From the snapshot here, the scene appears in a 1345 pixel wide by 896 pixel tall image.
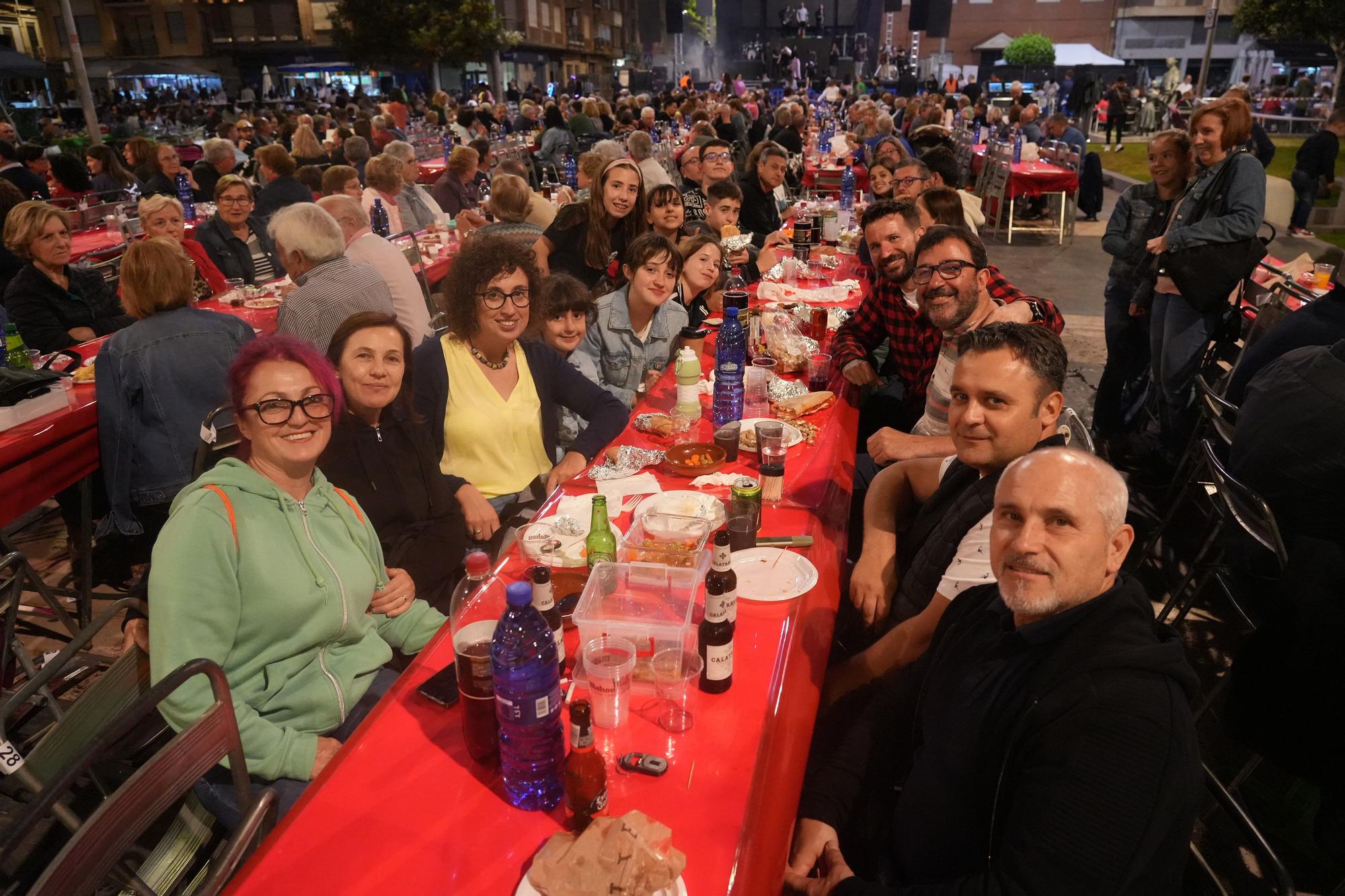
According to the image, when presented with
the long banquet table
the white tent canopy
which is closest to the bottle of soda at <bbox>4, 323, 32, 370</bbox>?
the long banquet table

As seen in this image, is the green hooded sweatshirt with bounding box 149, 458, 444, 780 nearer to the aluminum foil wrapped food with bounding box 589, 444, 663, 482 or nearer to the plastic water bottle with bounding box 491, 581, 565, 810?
the plastic water bottle with bounding box 491, 581, 565, 810

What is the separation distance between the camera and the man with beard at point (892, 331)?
3.79 metres

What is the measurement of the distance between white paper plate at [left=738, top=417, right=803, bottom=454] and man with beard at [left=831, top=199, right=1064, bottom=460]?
24.6 inches

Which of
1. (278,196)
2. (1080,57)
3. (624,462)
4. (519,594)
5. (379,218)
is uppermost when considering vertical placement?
(1080,57)

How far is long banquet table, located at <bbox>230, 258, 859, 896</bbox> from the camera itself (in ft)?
4.37

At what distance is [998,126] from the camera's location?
13.7 meters

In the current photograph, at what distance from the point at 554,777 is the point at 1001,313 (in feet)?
8.35

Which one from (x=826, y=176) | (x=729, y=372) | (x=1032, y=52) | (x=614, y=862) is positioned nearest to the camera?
(x=614, y=862)

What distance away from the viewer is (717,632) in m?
1.71

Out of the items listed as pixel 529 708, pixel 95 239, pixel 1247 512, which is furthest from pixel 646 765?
pixel 95 239

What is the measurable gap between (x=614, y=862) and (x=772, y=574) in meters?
1.04

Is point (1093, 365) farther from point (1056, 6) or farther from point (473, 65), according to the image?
point (1056, 6)

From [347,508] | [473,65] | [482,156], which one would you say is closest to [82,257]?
[482,156]

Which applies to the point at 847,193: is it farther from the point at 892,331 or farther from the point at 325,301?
the point at 325,301
